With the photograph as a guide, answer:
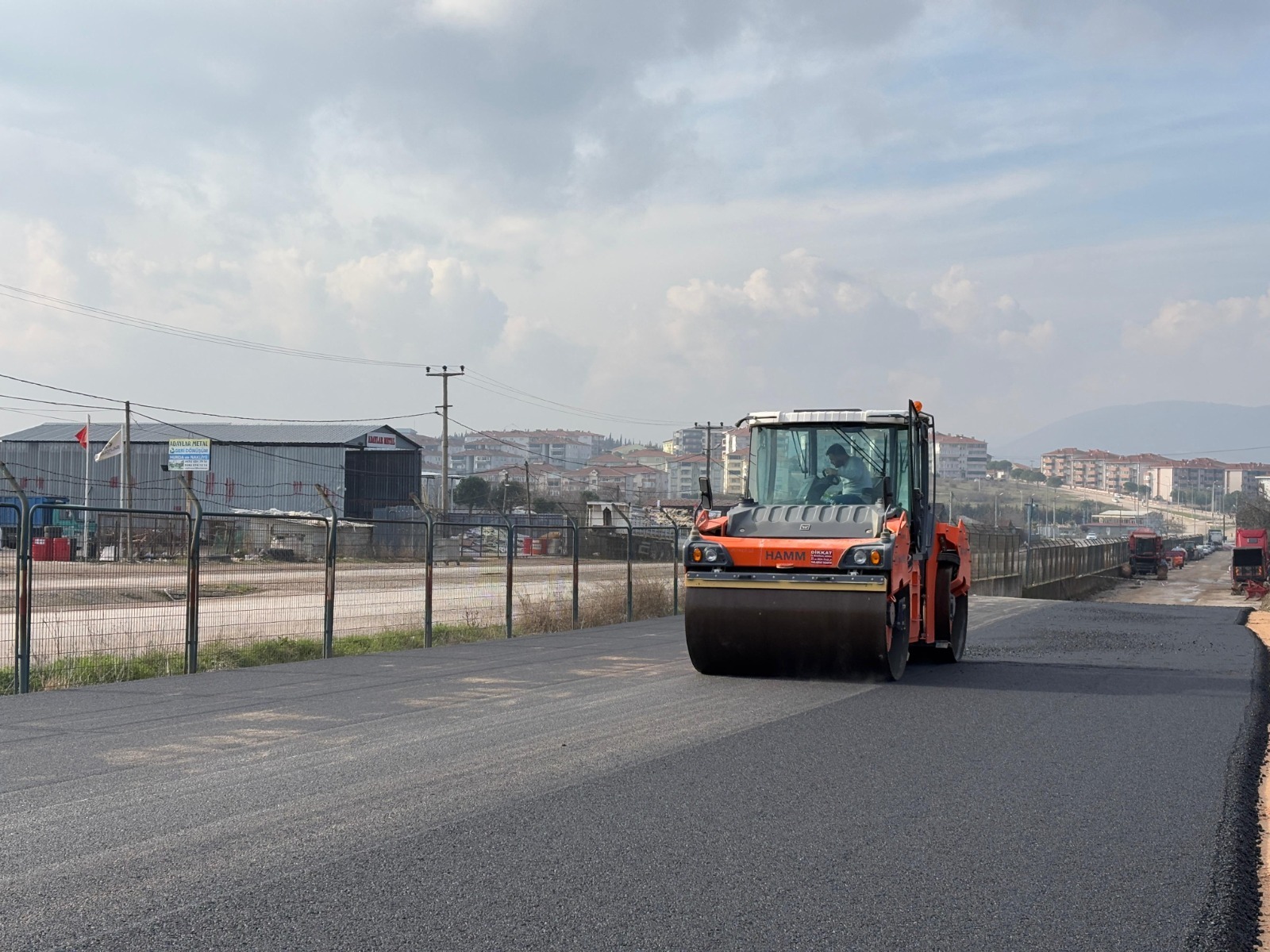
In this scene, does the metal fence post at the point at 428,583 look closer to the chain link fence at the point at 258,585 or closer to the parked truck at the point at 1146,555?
the chain link fence at the point at 258,585

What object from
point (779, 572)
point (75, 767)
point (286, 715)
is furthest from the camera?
point (779, 572)

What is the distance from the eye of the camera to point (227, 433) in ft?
235

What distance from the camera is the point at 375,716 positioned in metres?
10.3

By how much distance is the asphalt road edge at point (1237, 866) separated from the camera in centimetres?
509

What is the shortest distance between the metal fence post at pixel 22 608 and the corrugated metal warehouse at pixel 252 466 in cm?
5453

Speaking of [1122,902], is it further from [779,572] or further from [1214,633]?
[1214,633]

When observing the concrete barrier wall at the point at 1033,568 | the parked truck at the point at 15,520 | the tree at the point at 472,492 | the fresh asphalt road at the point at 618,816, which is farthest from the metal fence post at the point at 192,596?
the tree at the point at 472,492

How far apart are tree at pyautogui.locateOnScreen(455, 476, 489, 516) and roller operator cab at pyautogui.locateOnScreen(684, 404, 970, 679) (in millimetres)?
87274

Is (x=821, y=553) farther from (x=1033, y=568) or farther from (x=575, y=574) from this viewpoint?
(x=1033, y=568)

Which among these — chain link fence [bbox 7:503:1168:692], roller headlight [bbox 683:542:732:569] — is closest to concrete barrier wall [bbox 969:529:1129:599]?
chain link fence [bbox 7:503:1168:692]

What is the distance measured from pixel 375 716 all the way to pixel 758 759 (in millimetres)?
3383

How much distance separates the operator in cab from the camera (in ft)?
45.0

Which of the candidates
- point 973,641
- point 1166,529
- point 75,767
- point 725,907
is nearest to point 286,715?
point 75,767

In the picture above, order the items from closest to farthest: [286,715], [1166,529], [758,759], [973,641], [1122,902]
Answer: [1122,902]
[758,759]
[286,715]
[973,641]
[1166,529]
